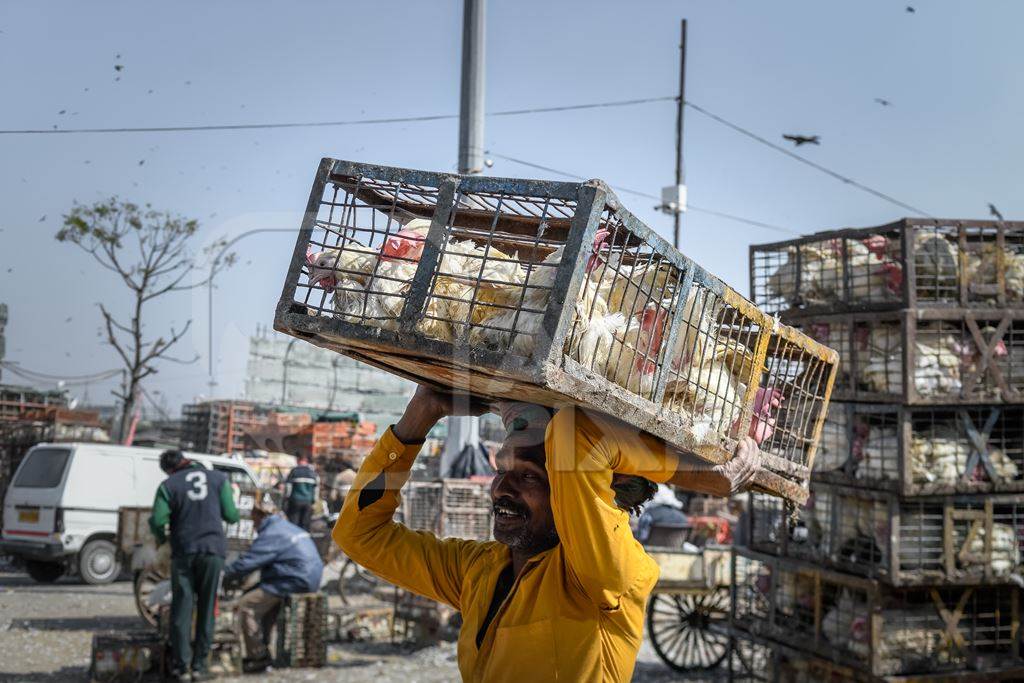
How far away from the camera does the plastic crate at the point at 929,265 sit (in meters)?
6.57

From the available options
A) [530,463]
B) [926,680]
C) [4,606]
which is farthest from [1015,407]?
[4,606]

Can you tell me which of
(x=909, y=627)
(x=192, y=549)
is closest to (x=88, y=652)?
(x=192, y=549)

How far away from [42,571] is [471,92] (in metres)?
9.97

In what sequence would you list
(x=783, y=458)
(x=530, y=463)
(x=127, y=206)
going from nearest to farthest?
1. (x=530, y=463)
2. (x=783, y=458)
3. (x=127, y=206)

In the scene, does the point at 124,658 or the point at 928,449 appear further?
the point at 124,658

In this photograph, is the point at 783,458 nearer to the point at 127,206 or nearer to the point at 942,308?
the point at 942,308

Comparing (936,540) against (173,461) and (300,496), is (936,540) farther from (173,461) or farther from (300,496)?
(300,496)

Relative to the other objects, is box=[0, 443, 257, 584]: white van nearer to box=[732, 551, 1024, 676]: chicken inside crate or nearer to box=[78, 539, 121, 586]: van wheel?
box=[78, 539, 121, 586]: van wheel

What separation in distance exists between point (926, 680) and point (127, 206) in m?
15.2

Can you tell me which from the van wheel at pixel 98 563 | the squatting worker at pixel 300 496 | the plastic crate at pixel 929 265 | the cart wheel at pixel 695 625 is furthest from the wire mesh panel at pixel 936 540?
the van wheel at pixel 98 563

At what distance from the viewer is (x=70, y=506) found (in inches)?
517

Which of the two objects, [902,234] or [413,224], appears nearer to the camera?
[413,224]

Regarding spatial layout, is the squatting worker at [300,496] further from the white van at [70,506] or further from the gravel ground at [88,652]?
the white van at [70,506]

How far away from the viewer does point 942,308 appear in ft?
21.5
